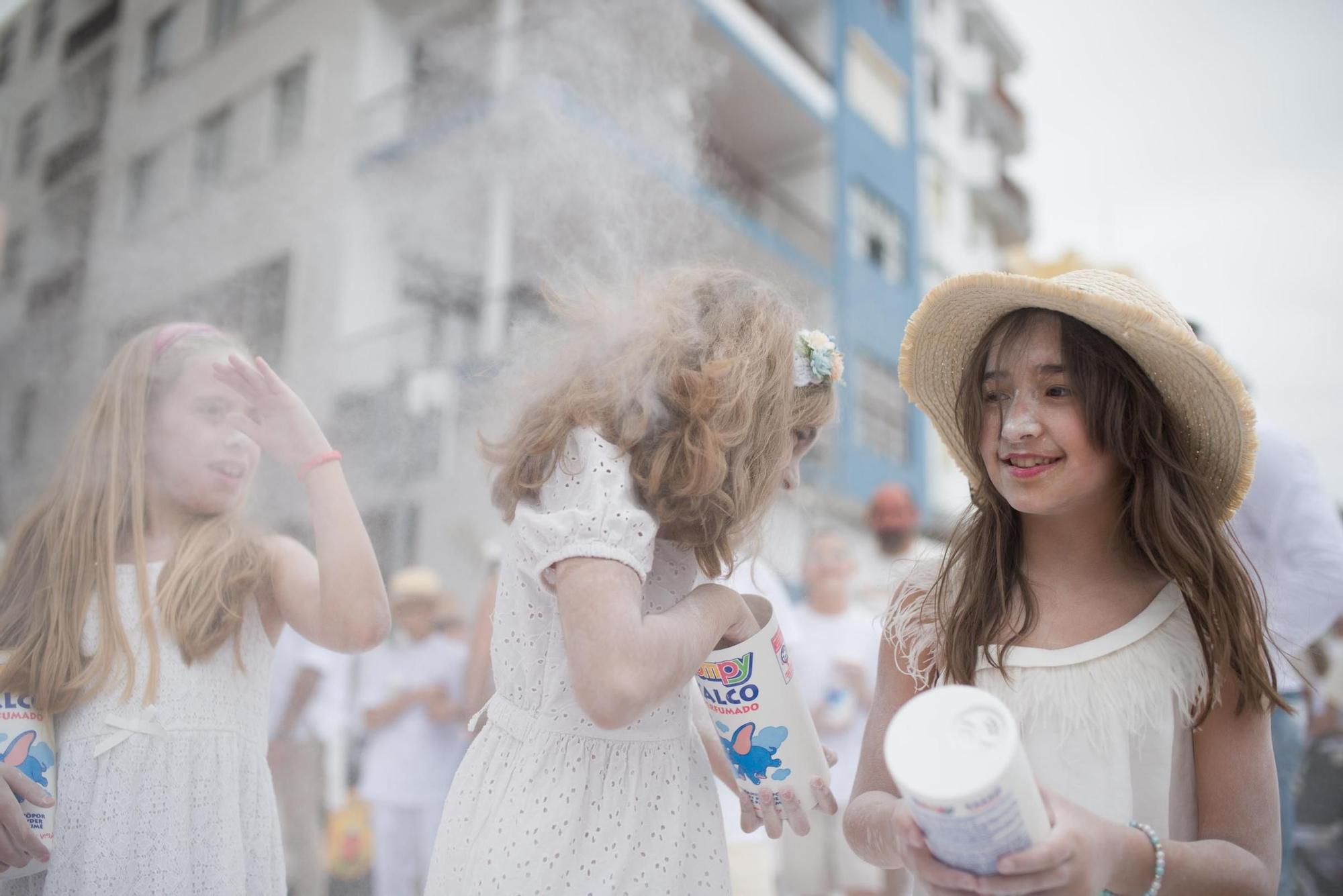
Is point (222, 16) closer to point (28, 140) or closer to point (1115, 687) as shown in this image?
point (28, 140)

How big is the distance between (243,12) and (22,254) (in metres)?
1.05

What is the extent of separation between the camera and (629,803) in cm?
133

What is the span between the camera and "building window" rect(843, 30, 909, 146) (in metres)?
12.3

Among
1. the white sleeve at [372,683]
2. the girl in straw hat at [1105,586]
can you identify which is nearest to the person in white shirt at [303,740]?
the white sleeve at [372,683]

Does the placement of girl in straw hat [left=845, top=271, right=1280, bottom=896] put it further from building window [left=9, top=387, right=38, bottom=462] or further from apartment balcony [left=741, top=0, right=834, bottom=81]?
apartment balcony [left=741, top=0, right=834, bottom=81]

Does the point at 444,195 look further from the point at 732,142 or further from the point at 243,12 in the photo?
the point at 732,142

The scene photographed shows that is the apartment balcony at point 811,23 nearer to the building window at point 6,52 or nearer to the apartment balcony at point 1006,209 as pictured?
the apartment balcony at point 1006,209

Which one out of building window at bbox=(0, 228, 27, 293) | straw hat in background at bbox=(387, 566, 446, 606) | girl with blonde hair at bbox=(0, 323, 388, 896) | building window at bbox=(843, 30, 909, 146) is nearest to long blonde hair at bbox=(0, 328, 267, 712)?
girl with blonde hair at bbox=(0, 323, 388, 896)

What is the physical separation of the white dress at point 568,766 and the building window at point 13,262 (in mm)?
1915

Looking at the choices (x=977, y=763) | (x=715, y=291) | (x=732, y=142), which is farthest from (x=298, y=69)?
(x=732, y=142)

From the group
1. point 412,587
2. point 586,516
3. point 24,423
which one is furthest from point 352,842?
point 586,516

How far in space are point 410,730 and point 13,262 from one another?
2281 millimetres

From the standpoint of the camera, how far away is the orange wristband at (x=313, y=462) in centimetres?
154

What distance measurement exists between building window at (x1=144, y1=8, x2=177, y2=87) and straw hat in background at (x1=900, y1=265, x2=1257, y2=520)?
7.59 ft
